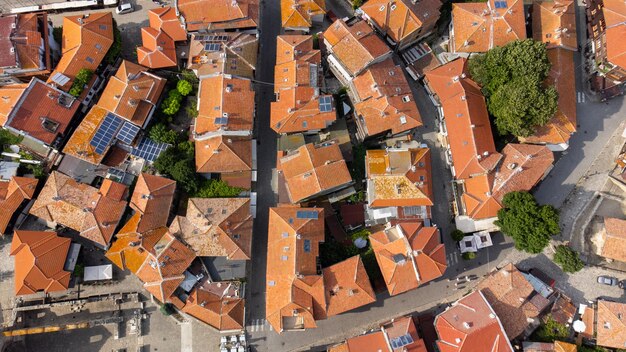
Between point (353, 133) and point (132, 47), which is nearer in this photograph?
point (353, 133)

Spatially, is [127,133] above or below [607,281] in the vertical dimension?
above

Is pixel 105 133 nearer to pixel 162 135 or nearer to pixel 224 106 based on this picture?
pixel 162 135

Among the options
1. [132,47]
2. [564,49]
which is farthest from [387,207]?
[132,47]

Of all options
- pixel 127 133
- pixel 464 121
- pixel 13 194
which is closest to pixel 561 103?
pixel 464 121

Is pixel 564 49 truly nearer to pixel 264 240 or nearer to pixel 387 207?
pixel 387 207

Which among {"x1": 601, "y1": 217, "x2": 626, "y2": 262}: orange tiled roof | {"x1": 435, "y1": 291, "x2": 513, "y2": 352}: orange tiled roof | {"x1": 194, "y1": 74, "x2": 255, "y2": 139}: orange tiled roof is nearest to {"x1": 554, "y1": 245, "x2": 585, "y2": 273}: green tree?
{"x1": 601, "y1": 217, "x2": 626, "y2": 262}: orange tiled roof

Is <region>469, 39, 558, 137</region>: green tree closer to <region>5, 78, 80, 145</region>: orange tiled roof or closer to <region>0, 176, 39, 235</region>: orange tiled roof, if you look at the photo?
<region>5, 78, 80, 145</region>: orange tiled roof
